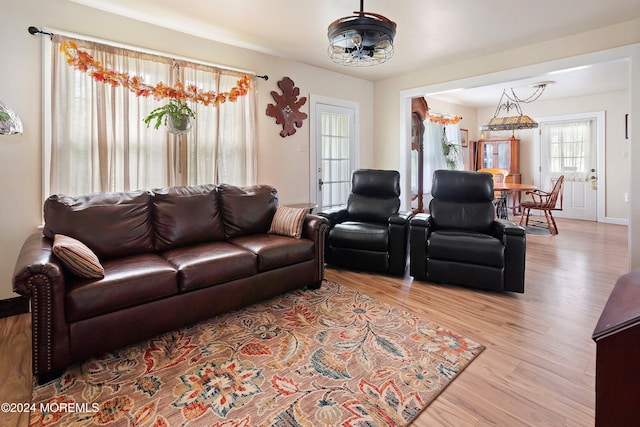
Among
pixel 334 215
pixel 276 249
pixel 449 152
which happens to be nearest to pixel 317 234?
pixel 276 249

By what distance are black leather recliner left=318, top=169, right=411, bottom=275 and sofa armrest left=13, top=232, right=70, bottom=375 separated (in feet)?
8.21

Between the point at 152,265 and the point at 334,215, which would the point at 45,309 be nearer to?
the point at 152,265

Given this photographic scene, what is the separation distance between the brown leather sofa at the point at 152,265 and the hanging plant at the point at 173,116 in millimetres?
617

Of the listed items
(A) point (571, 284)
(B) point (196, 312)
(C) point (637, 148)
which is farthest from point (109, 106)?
(C) point (637, 148)

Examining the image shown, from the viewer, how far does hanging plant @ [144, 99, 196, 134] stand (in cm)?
315

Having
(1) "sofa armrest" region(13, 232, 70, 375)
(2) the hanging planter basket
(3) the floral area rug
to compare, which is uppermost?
(2) the hanging planter basket

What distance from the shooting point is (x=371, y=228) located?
366 centimetres

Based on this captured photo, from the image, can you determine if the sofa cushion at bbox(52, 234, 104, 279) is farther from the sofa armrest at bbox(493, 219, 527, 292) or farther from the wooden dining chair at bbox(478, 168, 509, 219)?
the wooden dining chair at bbox(478, 168, 509, 219)

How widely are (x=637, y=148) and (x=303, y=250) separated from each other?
342 centimetres

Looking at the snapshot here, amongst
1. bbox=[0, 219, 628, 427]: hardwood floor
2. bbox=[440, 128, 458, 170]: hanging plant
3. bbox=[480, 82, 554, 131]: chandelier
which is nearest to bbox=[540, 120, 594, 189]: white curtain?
bbox=[480, 82, 554, 131]: chandelier

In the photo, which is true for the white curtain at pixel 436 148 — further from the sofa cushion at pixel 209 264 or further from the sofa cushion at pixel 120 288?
the sofa cushion at pixel 120 288

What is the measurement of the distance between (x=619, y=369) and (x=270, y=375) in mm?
1606

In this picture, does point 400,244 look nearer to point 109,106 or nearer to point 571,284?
point 571,284

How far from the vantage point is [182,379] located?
188 centimetres
